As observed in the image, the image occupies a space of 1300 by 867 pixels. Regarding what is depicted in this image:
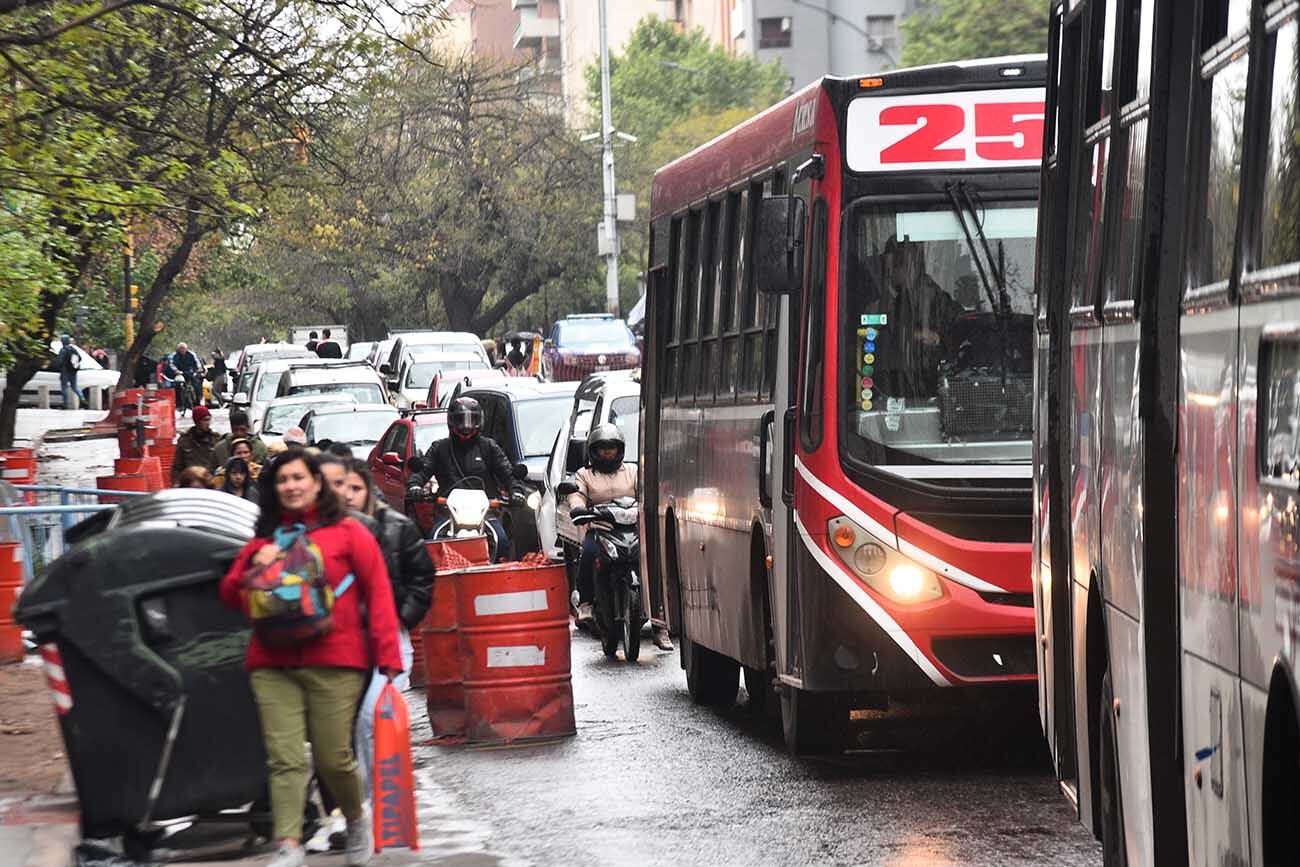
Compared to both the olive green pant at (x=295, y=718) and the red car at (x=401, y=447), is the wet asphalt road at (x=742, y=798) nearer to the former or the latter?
the olive green pant at (x=295, y=718)

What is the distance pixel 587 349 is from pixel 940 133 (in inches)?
1606

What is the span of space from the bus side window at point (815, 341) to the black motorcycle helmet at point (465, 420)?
749 centimetres

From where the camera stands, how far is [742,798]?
34.7 ft

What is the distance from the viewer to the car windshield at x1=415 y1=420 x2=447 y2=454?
25.2m

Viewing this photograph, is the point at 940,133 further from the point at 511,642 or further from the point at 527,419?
the point at 527,419

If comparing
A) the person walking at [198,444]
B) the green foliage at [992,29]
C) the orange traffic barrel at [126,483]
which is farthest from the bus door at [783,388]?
the green foliage at [992,29]

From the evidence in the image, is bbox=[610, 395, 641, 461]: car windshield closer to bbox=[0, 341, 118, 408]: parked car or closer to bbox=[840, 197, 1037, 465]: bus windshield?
bbox=[840, 197, 1037, 465]: bus windshield

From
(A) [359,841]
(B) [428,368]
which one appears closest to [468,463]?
(A) [359,841]

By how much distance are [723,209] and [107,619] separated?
5187mm

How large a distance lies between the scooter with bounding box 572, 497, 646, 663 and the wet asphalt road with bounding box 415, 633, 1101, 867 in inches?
119

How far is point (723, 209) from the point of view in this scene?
1324 cm

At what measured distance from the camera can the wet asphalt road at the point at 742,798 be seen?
364 inches

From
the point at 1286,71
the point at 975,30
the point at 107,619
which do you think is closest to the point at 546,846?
the point at 107,619

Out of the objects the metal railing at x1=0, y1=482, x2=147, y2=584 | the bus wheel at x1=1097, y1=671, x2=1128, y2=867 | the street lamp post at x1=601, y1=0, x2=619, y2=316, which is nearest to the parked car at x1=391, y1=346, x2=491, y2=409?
the street lamp post at x1=601, y1=0, x2=619, y2=316
